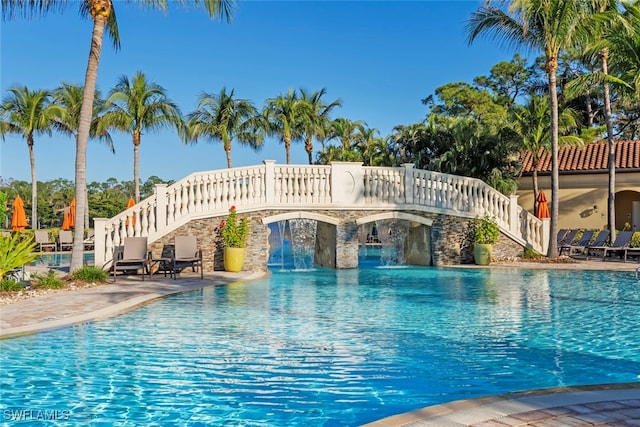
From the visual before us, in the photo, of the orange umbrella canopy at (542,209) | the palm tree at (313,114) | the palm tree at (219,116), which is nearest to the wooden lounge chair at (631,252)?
the orange umbrella canopy at (542,209)

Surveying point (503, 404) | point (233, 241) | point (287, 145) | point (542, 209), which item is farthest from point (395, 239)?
point (503, 404)

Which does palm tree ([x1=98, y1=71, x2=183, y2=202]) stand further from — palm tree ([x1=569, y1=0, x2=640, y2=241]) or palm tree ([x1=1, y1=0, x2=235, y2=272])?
palm tree ([x1=569, y1=0, x2=640, y2=241])

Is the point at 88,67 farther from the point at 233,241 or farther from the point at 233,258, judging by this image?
the point at 233,258

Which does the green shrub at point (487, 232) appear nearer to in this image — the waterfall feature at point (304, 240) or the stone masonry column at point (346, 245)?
the stone masonry column at point (346, 245)

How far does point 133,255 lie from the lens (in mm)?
15117

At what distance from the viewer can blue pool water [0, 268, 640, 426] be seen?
17.7 feet

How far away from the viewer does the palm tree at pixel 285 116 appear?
3512 centimetres

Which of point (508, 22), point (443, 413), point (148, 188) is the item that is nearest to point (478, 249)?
point (508, 22)

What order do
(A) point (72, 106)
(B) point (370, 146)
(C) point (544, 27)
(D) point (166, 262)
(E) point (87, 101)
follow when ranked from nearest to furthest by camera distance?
(E) point (87, 101), (D) point (166, 262), (C) point (544, 27), (A) point (72, 106), (B) point (370, 146)

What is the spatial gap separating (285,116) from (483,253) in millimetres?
19147

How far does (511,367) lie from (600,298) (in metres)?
6.72

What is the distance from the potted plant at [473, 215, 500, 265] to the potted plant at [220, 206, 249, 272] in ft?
27.1

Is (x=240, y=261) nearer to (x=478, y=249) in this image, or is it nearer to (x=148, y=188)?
(x=478, y=249)

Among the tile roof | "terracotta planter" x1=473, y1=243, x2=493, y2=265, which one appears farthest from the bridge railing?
the tile roof
